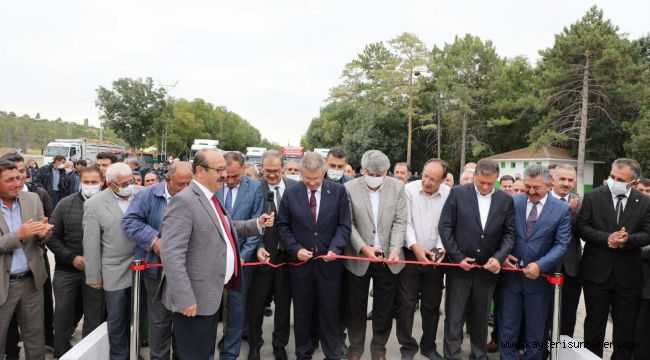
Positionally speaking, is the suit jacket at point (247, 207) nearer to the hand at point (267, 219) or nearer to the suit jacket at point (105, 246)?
the hand at point (267, 219)

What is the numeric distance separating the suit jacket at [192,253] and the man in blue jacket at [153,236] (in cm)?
98

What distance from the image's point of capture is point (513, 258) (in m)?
4.32

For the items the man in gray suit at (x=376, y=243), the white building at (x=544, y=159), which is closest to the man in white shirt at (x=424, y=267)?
the man in gray suit at (x=376, y=243)

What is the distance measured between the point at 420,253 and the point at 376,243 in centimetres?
47

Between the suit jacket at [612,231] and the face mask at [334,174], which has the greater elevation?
the face mask at [334,174]

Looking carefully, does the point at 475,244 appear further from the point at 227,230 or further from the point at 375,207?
the point at 227,230

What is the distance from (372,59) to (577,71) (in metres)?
24.9

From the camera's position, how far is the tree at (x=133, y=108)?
29281mm

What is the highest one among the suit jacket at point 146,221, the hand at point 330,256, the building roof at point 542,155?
the building roof at point 542,155

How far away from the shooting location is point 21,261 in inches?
158

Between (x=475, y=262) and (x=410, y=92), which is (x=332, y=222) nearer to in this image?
(x=475, y=262)

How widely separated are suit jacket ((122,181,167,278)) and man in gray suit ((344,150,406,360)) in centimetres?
191

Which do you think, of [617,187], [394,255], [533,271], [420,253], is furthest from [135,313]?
[617,187]

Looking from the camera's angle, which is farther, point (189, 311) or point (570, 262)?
point (570, 262)
